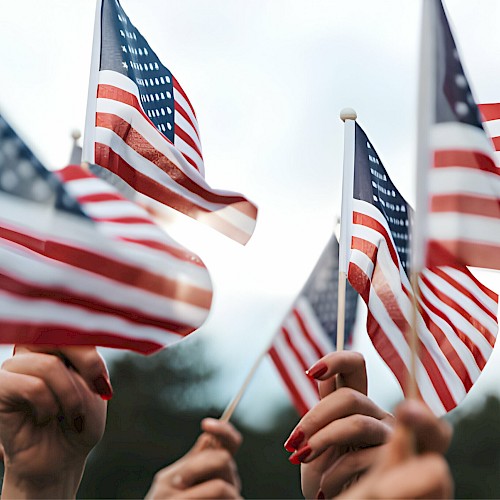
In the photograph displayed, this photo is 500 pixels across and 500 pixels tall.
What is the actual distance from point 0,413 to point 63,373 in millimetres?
252

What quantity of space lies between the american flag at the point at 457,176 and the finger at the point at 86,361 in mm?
1327

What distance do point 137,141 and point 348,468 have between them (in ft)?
7.30

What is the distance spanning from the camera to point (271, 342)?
14.8 feet

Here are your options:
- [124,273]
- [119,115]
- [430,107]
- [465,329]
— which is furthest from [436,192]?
[119,115]

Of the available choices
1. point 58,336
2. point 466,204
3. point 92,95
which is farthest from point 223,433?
point 92,95

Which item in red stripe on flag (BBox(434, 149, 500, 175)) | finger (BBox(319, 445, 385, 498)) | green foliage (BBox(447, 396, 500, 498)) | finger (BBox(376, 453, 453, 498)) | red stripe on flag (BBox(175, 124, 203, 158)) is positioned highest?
red stripe on flag (BBox(175, 124, 203, 158))

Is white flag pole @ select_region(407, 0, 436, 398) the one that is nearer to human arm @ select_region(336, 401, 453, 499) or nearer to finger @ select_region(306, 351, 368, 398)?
human arm @ select_region(336, 401, 453, 499)

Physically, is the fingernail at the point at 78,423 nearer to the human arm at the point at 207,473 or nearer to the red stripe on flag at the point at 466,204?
the human arm at the point at 207,473

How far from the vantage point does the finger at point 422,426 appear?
2.13m

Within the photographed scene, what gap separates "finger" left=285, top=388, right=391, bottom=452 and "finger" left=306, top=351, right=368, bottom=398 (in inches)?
3.4

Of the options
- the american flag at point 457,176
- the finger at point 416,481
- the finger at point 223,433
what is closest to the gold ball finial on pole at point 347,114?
the american flag at point 457,176

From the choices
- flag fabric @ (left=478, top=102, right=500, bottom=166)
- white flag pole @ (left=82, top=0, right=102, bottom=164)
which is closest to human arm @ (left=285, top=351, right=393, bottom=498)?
white flag pole @ (left=82, top=0, right=102, bottom=164)

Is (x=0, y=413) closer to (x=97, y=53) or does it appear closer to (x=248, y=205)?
(x=248, y=205)

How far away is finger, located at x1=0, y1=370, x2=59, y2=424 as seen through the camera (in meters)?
3.56
